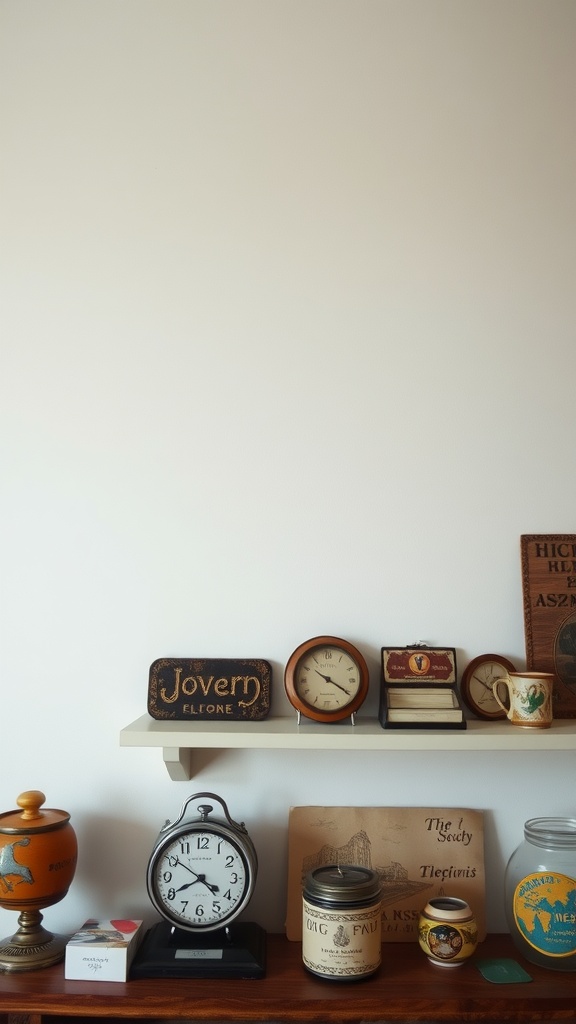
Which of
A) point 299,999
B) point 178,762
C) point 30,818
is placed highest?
point 178,762

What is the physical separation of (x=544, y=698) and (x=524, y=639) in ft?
0.63

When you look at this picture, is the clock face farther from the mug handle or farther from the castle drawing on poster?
the mug handle

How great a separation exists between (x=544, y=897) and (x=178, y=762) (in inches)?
28.2

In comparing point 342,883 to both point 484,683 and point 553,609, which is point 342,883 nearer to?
point 484,683

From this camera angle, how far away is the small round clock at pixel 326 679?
5.05 ft

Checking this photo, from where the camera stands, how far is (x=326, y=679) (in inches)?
61.5

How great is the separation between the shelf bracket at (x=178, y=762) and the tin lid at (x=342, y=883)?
0.31 m

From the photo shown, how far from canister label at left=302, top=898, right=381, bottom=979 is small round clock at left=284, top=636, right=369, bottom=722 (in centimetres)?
34

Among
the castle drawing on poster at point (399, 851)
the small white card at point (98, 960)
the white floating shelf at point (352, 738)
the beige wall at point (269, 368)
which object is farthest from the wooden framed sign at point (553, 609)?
the small white card at point (98, 960)

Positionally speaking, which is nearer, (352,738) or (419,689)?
(352,738)

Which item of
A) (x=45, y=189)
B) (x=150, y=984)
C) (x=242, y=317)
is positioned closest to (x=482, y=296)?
(x=242, y=317)

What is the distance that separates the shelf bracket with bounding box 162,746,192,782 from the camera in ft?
4.88

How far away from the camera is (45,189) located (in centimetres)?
175

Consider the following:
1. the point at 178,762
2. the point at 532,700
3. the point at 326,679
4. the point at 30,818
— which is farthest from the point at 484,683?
the point at 30,818
